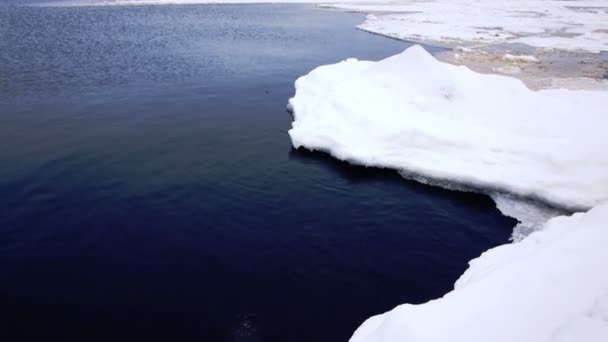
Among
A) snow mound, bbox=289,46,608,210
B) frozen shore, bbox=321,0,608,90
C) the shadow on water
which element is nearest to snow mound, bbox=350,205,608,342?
the shadow on water

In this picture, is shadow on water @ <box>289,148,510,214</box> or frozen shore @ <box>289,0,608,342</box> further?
shadow on water @ <box>289,148,510,214</box>

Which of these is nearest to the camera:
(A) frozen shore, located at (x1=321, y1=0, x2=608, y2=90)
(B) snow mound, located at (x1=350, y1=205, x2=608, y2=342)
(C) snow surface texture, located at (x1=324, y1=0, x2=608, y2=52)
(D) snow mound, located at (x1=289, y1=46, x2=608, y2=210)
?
(B) snow mound, located at (x1=350, y1=205, x2=608, y2=342)

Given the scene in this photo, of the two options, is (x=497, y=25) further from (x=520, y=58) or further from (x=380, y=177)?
(x=380, y=177)

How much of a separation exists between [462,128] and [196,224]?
1185 cm

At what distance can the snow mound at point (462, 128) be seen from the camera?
51.8 ft

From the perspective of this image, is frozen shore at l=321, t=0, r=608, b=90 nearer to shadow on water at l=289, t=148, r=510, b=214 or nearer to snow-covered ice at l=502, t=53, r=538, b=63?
snow-covered ice at l=502, t=53, r=538, b=63

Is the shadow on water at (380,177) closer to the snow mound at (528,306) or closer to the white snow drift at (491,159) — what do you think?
the white snow drift at (491,159)

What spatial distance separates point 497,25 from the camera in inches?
2282

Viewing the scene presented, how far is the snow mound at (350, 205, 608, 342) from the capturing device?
293 inches

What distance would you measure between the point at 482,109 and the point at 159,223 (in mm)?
15017

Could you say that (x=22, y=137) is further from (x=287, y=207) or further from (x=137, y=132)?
(x=287, y=207)

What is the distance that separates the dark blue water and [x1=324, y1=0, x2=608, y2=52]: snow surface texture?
3116 centimetres

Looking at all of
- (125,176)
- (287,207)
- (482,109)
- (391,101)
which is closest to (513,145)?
(482,109)

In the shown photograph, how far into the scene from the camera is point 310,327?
9.97 m
